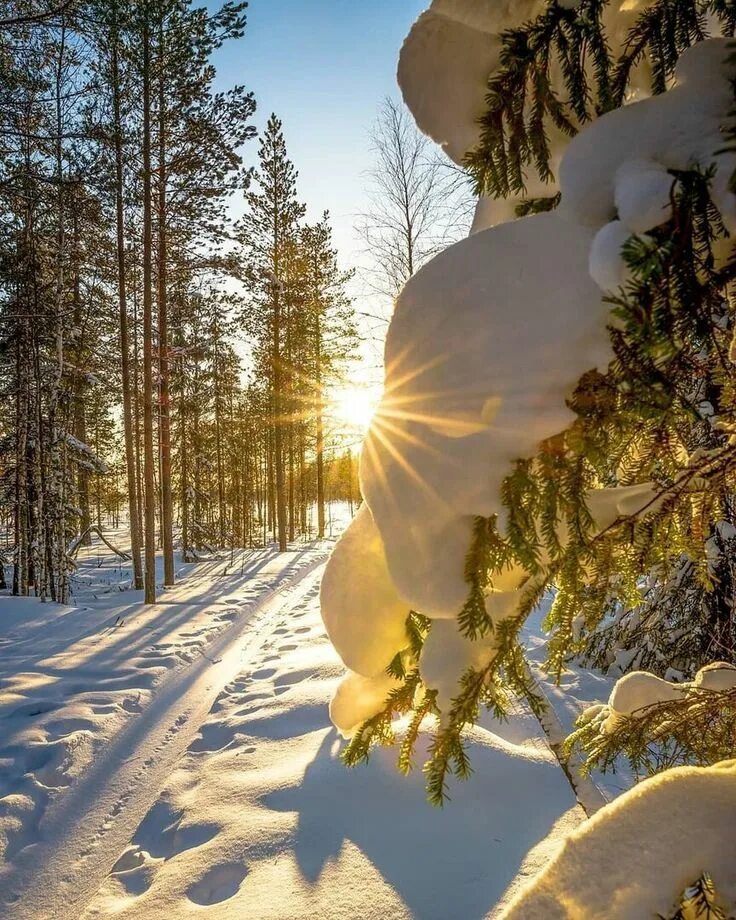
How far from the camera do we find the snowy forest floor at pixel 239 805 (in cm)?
282

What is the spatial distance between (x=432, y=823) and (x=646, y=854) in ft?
8.72

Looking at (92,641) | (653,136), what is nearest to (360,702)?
(653,136)

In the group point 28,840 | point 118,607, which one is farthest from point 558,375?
point 118,607

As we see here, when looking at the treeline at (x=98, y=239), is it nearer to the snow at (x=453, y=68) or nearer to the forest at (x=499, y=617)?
the forest at (x=499, y=617)

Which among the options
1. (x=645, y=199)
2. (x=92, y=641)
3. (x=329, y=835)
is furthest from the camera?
(x=92, y=641)

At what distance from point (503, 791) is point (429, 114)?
12.7 feet

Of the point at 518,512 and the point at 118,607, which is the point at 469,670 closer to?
the point at 518,512

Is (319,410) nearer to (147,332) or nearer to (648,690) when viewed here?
(147,332)

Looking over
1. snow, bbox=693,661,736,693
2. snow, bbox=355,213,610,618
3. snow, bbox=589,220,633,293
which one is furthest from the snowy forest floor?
snow, bbox=589,220,633,293

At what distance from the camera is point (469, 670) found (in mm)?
1330

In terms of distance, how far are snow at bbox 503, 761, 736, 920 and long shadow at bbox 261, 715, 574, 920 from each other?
1906 mm

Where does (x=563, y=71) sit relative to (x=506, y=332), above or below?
above

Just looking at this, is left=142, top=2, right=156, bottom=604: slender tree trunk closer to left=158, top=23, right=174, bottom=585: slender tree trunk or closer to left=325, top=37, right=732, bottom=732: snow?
left=158, top=23, right=174, bottom=585: slender tree trunk

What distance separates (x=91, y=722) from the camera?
16.4 ft
